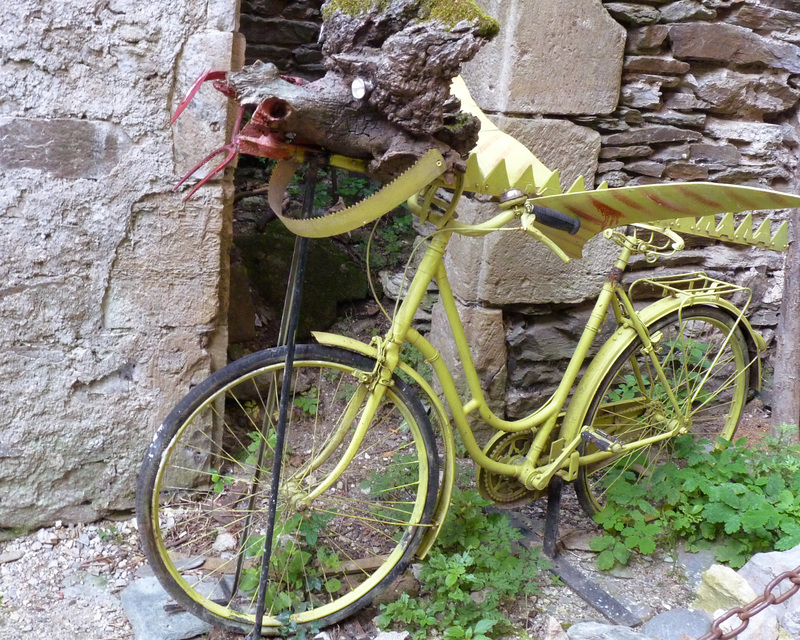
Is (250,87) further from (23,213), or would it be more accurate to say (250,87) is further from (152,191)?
(23,213)

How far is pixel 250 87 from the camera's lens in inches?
64.1

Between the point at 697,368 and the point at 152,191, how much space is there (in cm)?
256

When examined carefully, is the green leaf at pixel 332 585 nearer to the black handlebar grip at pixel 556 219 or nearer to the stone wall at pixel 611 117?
the stone wall at pixel 611 117

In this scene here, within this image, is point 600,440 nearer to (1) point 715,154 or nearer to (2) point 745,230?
(2) point 745,230

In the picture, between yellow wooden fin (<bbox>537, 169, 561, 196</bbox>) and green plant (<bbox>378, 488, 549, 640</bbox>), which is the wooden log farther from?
green plant (<bbox>378, 488, 549, 640</bbox>)

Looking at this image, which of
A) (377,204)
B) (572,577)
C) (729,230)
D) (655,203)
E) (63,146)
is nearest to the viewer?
(377,204)

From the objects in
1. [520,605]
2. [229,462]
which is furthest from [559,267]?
[229,462]

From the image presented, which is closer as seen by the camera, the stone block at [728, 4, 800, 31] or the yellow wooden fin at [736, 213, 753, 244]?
the yellow wooden fin at [736, 213, 753, 244]

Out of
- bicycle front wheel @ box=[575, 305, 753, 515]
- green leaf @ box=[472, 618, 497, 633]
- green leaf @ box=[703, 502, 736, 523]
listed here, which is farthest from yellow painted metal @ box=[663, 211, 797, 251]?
green leaf @ box=[472, 618, 497, 633]

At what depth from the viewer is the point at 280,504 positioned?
228cm

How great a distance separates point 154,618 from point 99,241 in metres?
1.25

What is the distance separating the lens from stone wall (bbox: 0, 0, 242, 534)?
7.62ft

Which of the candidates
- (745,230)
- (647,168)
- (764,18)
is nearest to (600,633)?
(745,230)

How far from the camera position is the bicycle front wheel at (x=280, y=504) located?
6.91ft
